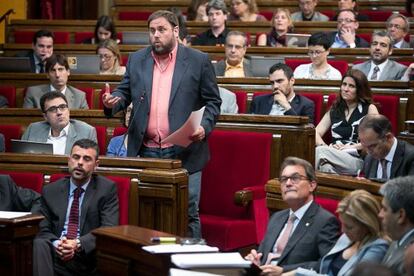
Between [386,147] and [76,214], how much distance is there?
1.38 meters

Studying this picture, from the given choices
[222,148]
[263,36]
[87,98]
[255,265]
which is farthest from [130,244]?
[263,36]

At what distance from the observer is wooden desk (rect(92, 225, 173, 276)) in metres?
3.68

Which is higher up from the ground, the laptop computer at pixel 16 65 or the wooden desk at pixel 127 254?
the laptop computer at pixel 16 65

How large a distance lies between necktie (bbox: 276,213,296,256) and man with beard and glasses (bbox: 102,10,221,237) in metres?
0.85

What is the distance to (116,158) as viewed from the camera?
491 centimetres

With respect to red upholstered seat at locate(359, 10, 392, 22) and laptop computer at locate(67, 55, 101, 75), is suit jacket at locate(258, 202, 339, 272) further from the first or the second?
red upholstered seat at locate(359, 10, 392, 22)

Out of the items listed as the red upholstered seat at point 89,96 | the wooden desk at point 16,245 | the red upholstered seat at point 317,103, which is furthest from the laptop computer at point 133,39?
the wooden desk at point 16,245

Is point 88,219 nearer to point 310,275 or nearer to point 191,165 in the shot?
point 191,165

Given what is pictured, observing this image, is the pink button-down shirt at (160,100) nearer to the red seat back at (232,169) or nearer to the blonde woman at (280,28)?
the red seat back at (232,169)

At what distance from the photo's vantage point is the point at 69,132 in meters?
5.64

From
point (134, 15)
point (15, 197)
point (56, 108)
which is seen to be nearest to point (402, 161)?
point (15, 197)

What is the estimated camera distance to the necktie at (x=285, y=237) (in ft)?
13.3

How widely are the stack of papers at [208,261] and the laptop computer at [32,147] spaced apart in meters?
1.95

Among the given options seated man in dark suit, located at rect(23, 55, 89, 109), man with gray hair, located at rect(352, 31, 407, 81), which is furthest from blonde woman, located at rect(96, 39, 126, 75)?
man with gray hair, located at rect(352, 31, 407, 81)
